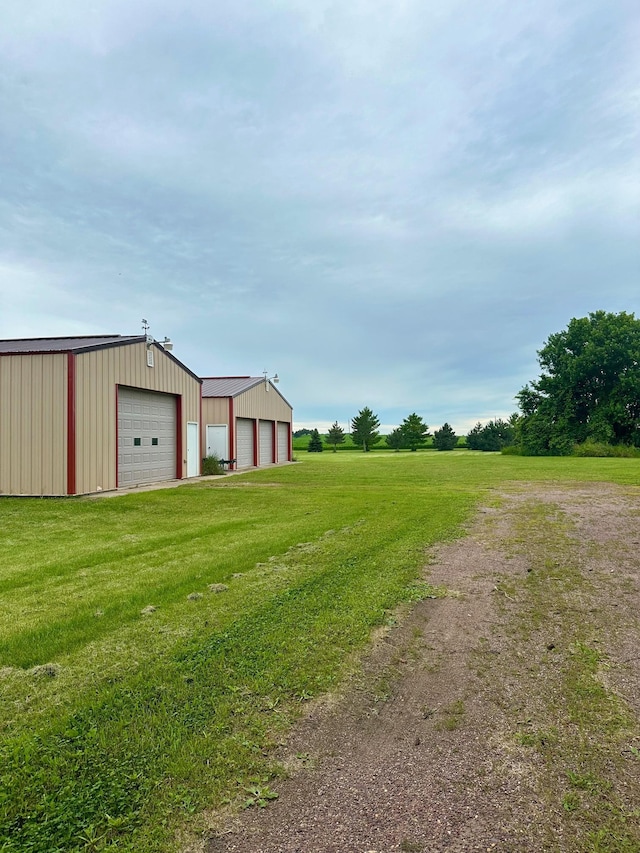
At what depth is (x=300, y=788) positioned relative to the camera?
2.05 metres

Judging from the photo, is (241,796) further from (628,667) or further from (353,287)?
(353,287)

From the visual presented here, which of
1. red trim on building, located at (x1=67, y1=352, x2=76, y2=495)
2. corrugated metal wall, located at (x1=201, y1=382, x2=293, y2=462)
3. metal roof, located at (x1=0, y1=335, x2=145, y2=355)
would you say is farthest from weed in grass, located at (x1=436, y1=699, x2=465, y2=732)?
corrugated metal wall, located at (x1=201, y1=382, x2=293, y2=462)

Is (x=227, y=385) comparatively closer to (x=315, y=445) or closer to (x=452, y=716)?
(x=452, y=716)

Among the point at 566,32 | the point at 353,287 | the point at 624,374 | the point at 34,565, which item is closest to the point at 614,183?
the point at 566,32

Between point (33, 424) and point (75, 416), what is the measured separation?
1.19m

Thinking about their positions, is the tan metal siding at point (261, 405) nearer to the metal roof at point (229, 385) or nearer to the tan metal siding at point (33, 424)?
the metal roof at point (229, 385)

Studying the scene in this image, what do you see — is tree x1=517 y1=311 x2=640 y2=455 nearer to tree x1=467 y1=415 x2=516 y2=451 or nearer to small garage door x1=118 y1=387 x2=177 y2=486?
tree x1=467 y1=415 x2=516 y2=451

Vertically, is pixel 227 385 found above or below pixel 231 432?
above

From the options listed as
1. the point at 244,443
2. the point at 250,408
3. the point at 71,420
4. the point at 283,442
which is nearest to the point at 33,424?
the point at 71,420

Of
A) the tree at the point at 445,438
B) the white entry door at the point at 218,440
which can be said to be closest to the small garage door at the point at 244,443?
the white entry door at the point at 218,440

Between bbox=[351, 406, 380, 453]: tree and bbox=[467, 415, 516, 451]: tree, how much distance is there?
13.3m

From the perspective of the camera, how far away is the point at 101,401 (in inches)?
539

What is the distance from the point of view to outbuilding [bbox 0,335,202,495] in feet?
41.4

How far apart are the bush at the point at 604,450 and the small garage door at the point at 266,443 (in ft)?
77.3
